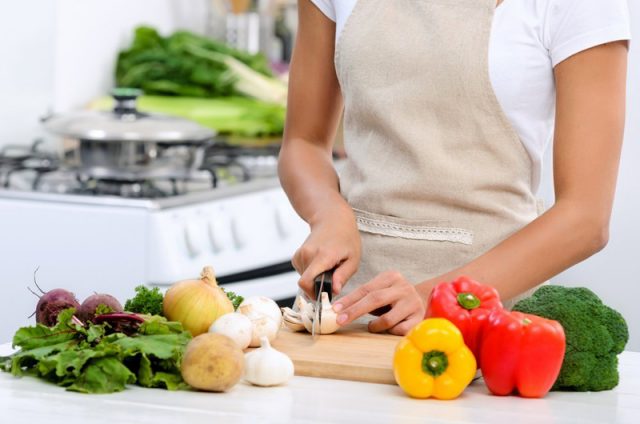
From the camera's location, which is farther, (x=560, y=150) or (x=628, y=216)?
(x=628, y=216)

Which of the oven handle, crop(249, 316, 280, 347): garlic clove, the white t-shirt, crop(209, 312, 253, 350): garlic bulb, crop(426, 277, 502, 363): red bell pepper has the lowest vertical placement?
the oven handle

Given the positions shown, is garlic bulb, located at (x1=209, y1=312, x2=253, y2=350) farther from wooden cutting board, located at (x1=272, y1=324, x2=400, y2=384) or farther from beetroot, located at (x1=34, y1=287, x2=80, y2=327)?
beetroot, located at (x1=34, y1=287, x2=80, y2=327)

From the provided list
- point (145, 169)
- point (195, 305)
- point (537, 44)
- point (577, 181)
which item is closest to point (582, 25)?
point (537, 44)

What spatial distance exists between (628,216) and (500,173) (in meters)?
0.67

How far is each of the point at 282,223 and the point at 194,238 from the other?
44cm

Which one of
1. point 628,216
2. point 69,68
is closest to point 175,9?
point 69,68

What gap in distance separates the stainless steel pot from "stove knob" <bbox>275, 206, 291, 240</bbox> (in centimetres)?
29

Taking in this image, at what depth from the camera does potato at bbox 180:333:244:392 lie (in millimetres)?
1440

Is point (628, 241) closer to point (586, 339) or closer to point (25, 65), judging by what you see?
point (586, 339)

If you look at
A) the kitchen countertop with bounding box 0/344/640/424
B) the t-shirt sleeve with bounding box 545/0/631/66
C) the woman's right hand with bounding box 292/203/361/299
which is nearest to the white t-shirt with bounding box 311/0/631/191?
the t-shirt sleeve with bounding box 545/0/631/66

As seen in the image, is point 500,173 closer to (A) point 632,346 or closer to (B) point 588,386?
(B) point 588,386

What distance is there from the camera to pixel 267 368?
149 centimetres

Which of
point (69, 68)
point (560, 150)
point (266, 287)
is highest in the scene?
point (560, 150)

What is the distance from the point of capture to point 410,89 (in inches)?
77.0
